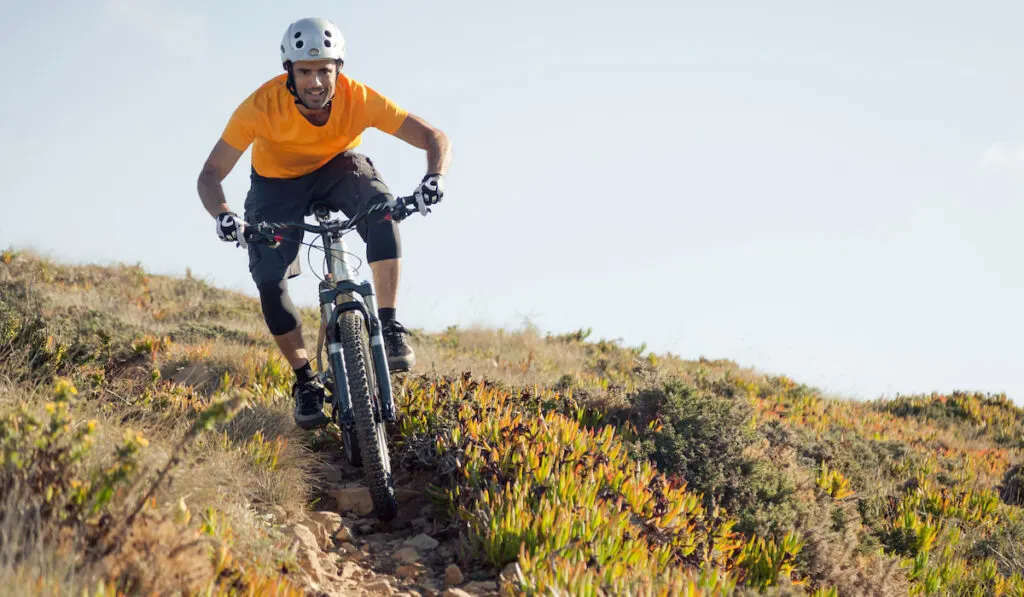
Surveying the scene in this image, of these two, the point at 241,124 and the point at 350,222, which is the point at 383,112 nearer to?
the point at 241,124

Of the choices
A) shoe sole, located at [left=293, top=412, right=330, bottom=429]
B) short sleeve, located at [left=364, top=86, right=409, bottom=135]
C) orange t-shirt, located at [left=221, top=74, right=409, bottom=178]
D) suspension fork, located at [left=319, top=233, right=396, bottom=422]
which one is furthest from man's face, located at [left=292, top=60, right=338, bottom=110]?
shoe sole, located at [left=293, top=412, right=330, bottom=429]

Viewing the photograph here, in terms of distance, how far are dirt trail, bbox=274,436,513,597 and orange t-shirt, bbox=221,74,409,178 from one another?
6.62ft

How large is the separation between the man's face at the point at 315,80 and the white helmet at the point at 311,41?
6 centimetres

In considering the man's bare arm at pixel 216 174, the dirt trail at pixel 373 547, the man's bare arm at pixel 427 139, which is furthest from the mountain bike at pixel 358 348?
the man's bare arm at pixel 216 174

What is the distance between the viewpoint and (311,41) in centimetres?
482

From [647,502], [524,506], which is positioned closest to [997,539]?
[647,502]

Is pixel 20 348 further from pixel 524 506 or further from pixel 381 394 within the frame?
pixel 524 506

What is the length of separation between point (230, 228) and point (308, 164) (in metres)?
1.21

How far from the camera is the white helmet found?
484 cm

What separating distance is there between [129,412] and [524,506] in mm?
2714

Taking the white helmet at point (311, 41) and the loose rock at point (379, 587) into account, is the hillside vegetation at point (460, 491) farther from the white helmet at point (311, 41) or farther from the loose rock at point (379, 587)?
the white helmet at point (311, 41)

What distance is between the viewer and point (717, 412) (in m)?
6.54

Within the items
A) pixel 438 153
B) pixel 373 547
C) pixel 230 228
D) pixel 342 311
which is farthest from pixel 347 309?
pixel 438 153

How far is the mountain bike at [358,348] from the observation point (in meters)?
4.23
